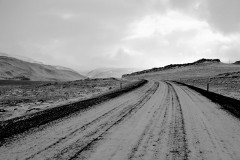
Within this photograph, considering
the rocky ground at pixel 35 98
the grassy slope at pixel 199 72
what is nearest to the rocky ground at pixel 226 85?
the rocky ground at pixel 35 98

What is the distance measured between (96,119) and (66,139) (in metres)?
2.59

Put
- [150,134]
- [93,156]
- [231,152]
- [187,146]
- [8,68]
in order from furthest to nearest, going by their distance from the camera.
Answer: [8,68], [150,134], [187,146], [231,152], [93,156]

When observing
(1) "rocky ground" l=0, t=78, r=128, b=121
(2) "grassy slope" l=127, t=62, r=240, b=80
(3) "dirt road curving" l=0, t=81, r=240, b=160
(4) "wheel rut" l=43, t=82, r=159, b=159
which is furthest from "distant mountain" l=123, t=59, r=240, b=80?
(4) "wheel rut" l=43, t=82, r=159, b=159

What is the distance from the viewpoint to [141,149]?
5.04 meters

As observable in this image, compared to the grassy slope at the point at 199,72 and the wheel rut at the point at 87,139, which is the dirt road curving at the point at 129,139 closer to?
the wheel rut at the point at 87,139

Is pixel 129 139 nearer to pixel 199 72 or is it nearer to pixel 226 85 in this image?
pixel 226 85

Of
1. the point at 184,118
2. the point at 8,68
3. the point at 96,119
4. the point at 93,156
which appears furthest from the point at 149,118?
the point at 8,68

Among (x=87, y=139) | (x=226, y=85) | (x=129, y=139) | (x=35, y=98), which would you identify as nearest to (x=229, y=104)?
(x=129, y=139)

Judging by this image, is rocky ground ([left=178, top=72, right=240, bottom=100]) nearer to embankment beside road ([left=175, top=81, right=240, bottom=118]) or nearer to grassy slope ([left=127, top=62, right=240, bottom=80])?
embankment beside road ([left=175, top=81, right=240, bottom=118])

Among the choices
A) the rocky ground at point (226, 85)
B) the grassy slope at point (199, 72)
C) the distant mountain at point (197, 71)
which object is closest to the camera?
the rocky ground at point (226, 85)

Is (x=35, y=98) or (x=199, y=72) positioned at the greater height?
(x=199, y=72)

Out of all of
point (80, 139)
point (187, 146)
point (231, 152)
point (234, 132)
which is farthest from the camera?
point (234, 132)

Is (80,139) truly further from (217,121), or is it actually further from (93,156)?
(217,121)

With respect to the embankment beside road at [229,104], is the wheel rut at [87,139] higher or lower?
higher
